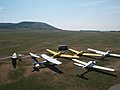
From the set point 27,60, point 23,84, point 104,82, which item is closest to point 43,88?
point 23,84

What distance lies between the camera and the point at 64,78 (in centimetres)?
3400

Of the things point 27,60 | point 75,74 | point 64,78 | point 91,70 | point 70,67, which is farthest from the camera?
point 27,60

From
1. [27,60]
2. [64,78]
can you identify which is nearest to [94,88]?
[64,78]

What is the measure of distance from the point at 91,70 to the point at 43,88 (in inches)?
562

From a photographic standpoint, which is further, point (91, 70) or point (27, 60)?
point (27, 60)

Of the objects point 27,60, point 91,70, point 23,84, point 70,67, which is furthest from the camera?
point 27,60

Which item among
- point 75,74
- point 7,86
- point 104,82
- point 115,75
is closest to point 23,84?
point 7,86

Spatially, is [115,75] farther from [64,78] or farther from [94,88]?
[64,78]

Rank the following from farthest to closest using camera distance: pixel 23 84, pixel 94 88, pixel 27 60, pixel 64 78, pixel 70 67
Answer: pixel 27 60
pixel 70 67
pixel 64 78
pixel 23 84
pixel 94 88

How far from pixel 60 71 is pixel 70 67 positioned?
12.9 feet

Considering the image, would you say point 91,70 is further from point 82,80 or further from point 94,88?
point 94,88

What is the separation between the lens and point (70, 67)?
1623 inches

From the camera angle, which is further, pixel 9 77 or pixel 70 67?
pixel 70 67

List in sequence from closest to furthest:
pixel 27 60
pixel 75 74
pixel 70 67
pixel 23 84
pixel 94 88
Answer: pixel 94 88 → pixel 23 84 → pixel 75 74 → pixel 70 67 → pixel 27 60
